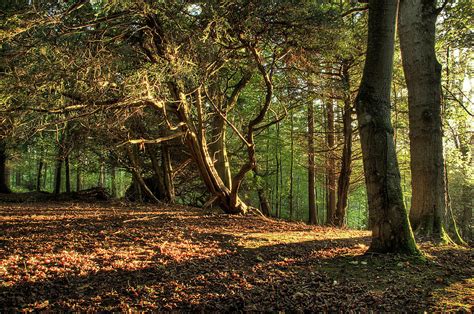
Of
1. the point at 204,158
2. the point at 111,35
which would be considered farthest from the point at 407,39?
the point at 111,35

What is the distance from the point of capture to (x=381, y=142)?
4.62 m

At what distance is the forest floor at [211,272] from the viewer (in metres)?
3.16

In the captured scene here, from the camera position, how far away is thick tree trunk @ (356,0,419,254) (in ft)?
14.9

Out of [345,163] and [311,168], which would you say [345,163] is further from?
[311,168]

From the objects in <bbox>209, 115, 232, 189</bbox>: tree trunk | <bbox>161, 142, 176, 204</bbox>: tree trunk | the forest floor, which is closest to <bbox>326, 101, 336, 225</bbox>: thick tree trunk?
<bbox>209, 115, 232, 189</bbox>: tree trunk

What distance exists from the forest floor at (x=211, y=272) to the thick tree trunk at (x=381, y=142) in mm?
348

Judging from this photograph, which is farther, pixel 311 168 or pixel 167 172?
pixel 311 168

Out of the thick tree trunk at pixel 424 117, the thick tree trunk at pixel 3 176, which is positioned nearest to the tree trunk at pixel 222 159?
the thick tree trunk at pixel 424 117

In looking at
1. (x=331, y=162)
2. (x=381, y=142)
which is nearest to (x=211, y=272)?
(x=381, y=142)

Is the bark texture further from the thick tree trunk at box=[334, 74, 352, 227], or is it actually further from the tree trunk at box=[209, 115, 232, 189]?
the tree trunk at box=[209, 115, 232, 189]

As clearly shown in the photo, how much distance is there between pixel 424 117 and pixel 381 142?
92.4 inches

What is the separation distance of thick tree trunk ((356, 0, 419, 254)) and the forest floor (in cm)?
35

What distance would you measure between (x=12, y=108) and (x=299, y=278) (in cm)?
484

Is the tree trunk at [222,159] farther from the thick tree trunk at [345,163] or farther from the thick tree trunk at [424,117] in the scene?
the thick tree trunk at [424,117]
